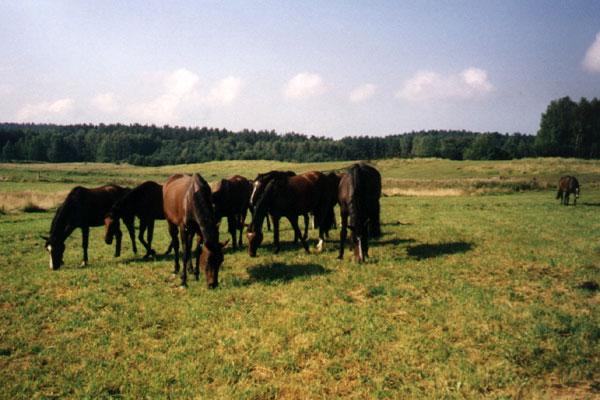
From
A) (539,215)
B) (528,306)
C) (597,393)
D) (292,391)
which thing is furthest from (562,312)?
(539,215)

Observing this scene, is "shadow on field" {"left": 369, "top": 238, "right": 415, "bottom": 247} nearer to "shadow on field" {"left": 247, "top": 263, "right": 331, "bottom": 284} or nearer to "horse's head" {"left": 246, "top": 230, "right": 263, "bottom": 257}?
"shadow on field" {"left": 247, "top": 263, "right": 331, "bottom": 284}

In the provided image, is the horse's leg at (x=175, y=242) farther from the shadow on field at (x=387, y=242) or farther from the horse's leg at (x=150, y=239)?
the shadow on field at (x=387, y=242)

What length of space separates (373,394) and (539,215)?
20.3m

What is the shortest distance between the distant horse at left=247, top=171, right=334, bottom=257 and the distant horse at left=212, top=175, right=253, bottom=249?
129 cm

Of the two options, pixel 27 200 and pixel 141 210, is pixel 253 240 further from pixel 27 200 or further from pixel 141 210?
pixel 27 200

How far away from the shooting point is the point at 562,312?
7438mm

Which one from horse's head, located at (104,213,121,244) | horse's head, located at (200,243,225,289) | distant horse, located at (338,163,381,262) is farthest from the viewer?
horse's head, located at (104,213,121,244)

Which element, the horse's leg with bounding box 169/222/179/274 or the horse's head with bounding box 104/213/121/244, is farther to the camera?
the horse's head with bounding box 104/213/121/244

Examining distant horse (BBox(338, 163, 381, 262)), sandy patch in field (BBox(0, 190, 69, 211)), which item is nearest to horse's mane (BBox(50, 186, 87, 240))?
distant horse (BBox(338, 163, 381, 262))

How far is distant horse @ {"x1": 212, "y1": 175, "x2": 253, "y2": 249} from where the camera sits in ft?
44.7

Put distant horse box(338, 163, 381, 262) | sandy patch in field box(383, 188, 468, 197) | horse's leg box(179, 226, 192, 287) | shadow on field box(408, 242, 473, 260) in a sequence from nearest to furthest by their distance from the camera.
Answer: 1. horse's leg box(179, 226, 192, 287)
2. distant horse box(338, 163, 381, 262)
3. shadow on field box(408, 242, 473, 260)
4. sandy patch in field box(383, 188, 468, 197)

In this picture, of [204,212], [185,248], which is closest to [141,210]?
[185,248]

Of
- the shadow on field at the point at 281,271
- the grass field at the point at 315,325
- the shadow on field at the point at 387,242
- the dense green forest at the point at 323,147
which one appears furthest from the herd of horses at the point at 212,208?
the dense green forest at the point at 323,147

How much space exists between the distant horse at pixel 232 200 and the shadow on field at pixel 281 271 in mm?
2839
